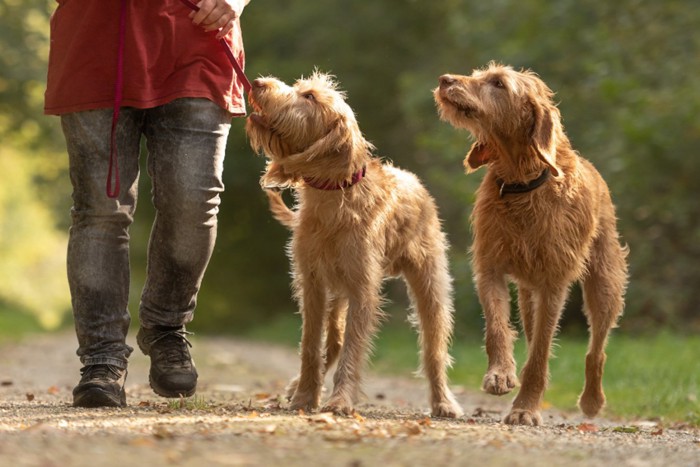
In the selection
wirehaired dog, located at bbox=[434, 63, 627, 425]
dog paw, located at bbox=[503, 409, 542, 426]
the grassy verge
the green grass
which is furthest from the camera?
the green grass

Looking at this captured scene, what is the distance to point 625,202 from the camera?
14.0 metres

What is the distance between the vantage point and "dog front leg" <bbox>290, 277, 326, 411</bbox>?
5.89 meters

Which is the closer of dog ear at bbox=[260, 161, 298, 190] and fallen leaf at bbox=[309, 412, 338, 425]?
fallen leaf at bbox=[309, 412, 338, 425]

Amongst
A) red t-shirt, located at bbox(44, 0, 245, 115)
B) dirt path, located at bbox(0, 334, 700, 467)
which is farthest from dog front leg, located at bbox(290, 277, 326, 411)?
red t-shirt, located at bbox(44, 0, 245, 115)

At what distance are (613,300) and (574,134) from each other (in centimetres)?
896

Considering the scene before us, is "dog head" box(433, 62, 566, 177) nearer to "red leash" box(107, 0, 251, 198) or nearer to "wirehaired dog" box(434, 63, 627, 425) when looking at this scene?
"wirehaired dog" box(434, 63, 627, 425)

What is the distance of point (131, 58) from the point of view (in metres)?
5.73

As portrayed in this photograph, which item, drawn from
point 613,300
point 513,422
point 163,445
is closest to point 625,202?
point 613,300

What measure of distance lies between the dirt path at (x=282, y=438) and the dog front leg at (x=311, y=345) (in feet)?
0.61

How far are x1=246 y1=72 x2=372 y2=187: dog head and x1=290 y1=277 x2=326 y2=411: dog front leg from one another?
2.15 feet

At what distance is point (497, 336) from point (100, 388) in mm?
2167

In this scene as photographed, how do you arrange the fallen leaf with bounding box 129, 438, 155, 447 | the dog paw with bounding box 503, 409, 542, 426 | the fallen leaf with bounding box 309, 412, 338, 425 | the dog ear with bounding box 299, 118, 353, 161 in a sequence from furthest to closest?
the dog paw with bounding box 503, 409, 542, 426
the dog ear with bounding box 299, 118, 353, 161
the fallen leaf with bounding box 309, 412, 338, 425
the fallen leaf with bounding box 129, 438, 155, 447

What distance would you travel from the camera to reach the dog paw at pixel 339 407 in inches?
217

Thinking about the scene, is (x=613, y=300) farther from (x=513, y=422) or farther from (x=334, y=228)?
(x=334, y=228)
